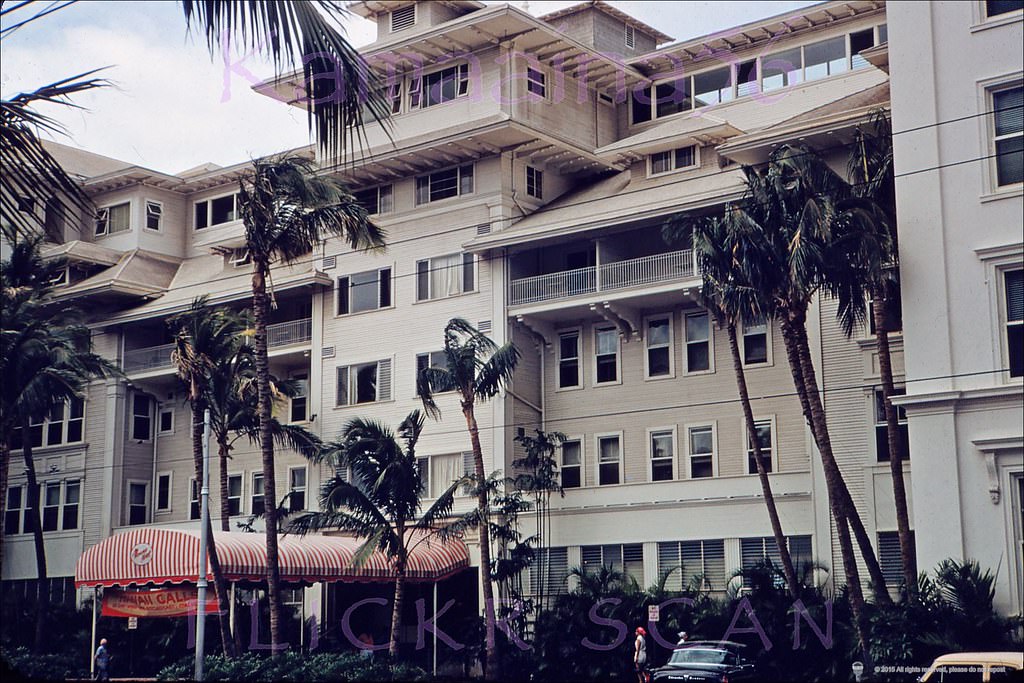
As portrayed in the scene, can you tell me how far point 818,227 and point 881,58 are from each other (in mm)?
8252

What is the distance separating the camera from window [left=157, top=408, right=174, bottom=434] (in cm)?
5697

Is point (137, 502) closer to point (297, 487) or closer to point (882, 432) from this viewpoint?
point (297, 487)

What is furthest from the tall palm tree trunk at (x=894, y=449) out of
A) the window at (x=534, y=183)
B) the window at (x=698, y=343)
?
the window at (x=534, y=183)

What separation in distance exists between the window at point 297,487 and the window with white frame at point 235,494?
2.99 meters

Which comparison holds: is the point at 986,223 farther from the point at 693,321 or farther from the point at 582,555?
the point at 582,555

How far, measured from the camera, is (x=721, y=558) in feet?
135

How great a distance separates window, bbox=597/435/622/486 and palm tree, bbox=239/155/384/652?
11661 millimetres

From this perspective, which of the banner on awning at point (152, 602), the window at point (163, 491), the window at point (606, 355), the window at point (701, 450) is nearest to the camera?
the banner on awning at point (152, 602)

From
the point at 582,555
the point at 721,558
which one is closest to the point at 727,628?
the point at 721,558

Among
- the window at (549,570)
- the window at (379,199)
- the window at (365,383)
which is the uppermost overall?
the window at (379,199)

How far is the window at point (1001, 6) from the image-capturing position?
30.9m

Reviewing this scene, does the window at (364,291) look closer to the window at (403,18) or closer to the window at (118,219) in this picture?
the window at (403,18)

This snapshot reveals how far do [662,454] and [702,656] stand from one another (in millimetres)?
11814

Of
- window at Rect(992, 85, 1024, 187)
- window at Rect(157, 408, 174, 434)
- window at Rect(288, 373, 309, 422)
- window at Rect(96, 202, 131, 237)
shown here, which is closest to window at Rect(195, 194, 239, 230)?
window at Rect(96, 202, 131, 237)
